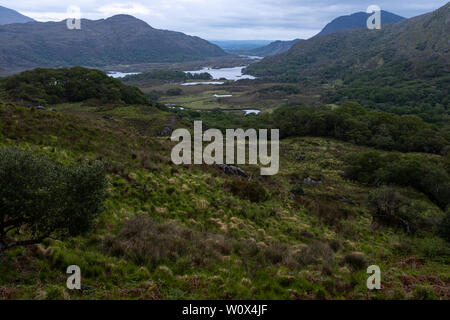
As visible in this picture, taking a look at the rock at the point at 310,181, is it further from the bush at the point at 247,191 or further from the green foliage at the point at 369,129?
the green foliage at the point at 369,129

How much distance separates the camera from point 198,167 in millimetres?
29172

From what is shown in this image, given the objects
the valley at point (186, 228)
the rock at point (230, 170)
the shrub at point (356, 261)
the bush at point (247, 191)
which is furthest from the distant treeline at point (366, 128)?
the shrub at point (356, 261)

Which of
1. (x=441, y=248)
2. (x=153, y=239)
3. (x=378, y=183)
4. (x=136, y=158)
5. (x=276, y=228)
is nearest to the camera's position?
(x=153, y=239)

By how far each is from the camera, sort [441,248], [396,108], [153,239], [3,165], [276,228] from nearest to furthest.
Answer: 1. [3,165]
2. [153,239]
3. [441,248]
4. [276,228]
5. [396,108]

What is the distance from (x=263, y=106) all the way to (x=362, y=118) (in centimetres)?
8435

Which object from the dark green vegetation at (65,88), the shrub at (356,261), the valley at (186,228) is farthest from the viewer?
the dark green vegetation at (65,88)

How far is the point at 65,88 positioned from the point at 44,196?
9147 cm

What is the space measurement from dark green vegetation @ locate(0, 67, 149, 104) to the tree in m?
74.5

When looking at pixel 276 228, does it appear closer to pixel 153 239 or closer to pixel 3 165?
pixel 153 239

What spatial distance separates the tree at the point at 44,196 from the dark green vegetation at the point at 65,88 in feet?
244

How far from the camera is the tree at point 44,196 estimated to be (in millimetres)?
7590

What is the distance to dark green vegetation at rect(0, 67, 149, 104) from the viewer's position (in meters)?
76.7

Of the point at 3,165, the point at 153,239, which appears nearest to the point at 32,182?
the point at 3,165

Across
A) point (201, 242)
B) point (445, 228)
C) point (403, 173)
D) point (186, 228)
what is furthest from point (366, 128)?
point (201, 242)
